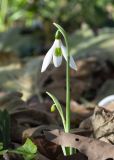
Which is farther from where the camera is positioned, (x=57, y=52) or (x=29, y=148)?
(x=57, y=52)

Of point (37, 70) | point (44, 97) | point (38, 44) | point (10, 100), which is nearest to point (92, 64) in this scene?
point (37, 70)

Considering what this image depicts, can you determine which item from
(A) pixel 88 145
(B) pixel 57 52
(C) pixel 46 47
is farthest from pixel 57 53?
(C) pixel 46 47

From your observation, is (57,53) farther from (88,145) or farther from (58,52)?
(88,145)

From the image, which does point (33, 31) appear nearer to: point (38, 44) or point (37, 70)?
point (38, 44)

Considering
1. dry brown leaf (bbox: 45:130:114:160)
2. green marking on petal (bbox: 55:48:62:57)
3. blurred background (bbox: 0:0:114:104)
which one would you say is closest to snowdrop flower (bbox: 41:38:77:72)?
green marking on petal (bbox: 55:48:62:57)

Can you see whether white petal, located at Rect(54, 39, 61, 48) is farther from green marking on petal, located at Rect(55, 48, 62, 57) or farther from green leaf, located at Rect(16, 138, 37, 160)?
green leaf, located at Rect(16, 138, 37, 160)
